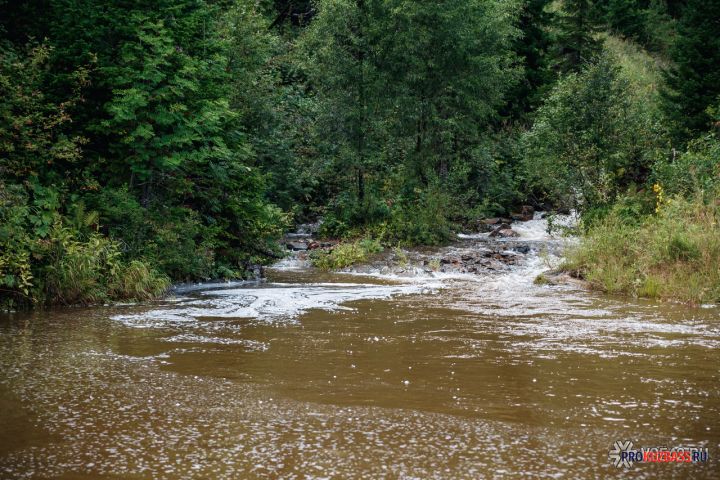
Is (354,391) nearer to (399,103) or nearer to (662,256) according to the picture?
(662,256)

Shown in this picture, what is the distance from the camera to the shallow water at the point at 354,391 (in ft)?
18.2

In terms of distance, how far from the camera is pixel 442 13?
1146 inches

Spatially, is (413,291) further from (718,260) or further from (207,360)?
(207,360)

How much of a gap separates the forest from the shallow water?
2.64m

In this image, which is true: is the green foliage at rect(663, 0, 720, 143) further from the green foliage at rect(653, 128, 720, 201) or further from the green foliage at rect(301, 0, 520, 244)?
the green foliage at rect(653, 128, 720, 201)

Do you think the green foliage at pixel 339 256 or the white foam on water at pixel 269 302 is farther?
the green foliage at pixel 339 256

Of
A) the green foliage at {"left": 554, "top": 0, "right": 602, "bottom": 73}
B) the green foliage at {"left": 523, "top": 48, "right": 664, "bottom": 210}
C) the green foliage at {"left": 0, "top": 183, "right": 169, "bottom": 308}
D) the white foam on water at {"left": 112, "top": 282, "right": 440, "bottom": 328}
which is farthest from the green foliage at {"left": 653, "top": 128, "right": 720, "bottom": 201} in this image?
the green foliage at {"left": 554, "top": 0, "right": 602, "bottom": 73}

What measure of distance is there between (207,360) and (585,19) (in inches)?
1463

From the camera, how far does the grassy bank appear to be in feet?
47.3

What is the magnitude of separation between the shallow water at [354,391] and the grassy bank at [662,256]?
1.23 meters

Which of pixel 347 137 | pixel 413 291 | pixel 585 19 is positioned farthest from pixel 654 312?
pixel 585 19

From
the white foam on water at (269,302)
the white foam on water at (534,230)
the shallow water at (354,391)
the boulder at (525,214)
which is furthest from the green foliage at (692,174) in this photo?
the boulder at (525,214)

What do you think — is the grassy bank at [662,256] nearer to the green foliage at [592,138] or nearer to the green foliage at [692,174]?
the green foliage at [692,174]

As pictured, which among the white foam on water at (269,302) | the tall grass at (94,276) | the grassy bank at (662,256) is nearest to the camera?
the white foam on water at (269,302)
